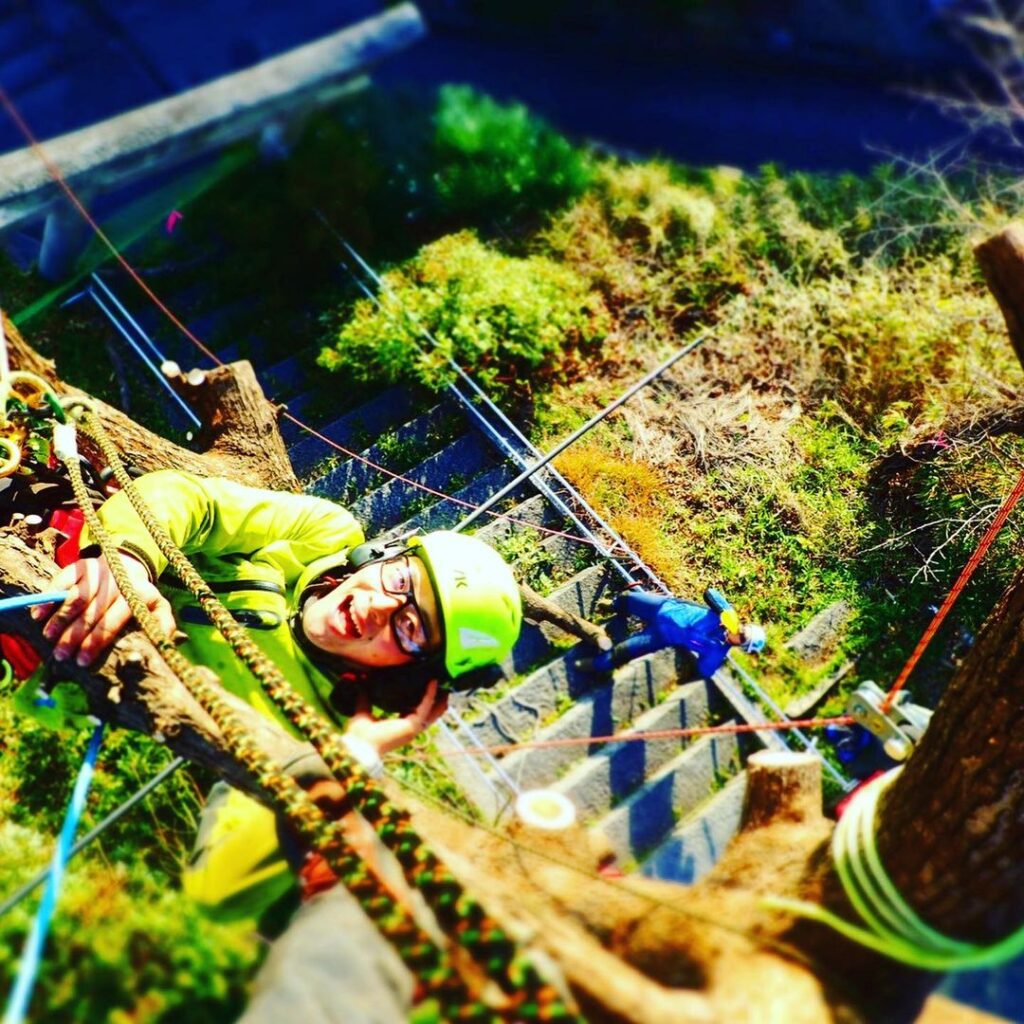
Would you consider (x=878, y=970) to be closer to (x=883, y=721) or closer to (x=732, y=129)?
(x=883, y=721)

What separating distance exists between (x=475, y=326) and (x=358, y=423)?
0.98 metres

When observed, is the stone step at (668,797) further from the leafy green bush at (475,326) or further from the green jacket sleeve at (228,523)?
the leafy green bush at (475,326)

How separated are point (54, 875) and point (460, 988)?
3.17 ft

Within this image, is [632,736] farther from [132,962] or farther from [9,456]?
[9,456]

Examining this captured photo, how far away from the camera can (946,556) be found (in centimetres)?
475

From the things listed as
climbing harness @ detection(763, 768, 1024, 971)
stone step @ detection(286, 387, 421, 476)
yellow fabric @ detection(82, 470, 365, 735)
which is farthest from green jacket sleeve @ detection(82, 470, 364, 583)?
climbing harness @ detection(763, 768, 1024, 971)

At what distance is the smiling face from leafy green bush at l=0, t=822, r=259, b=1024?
3.10ft

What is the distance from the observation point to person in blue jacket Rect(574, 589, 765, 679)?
4191 mm

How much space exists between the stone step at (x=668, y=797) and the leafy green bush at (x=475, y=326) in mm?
2396

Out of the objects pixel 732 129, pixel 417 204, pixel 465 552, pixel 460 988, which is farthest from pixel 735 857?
pixel 732 129

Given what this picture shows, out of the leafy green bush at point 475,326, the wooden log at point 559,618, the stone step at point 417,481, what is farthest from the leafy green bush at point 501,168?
the wooden log at point 559,618

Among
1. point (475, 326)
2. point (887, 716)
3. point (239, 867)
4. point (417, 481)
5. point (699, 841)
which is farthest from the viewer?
point (475, 326)

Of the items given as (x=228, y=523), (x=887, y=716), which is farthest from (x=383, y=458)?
(x=887, y=716)

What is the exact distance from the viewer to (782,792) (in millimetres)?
2686
